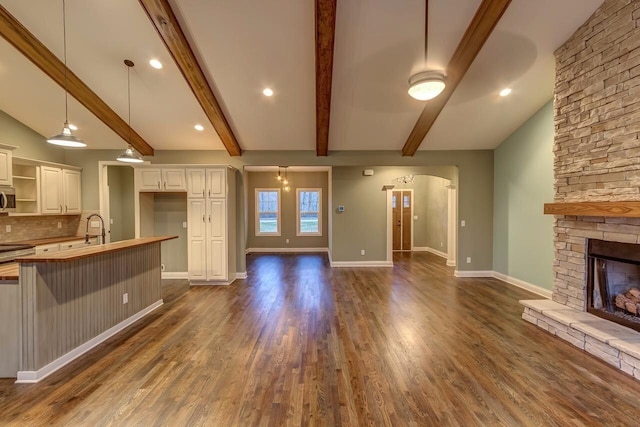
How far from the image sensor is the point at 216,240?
5328 mm

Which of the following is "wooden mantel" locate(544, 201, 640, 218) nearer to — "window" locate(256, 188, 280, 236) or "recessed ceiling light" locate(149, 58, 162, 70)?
"recessed ceiling light" locate(149, 58, 162, 70)

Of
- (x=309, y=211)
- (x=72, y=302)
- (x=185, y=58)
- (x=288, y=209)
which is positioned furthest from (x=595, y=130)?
(x=288, y=209)

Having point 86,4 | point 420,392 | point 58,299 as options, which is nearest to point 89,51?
point 86,4

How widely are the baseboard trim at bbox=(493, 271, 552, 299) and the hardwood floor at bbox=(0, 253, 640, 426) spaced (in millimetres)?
976

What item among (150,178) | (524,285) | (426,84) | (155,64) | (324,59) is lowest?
(524,285)

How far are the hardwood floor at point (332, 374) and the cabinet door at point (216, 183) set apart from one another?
6.97ft

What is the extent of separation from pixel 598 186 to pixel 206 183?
576cm

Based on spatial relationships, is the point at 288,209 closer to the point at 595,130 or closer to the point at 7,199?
the point at 7,199

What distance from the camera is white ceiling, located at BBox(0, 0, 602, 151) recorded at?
3006 millimetres

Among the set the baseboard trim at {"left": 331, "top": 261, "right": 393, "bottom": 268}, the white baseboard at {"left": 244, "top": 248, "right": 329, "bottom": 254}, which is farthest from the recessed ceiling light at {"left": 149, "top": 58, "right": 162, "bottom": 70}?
the white baseboard at {"left": 244, "top": 248, "right": 329, "bottom": 254}

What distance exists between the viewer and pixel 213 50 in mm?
3430

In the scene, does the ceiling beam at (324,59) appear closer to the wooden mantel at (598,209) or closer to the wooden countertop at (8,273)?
the wooden mantel at (598,209)

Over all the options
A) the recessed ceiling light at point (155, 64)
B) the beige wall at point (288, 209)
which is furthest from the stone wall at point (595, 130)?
the beige wall at point (288, 209)

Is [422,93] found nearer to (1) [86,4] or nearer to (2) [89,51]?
(1) [86,4]
